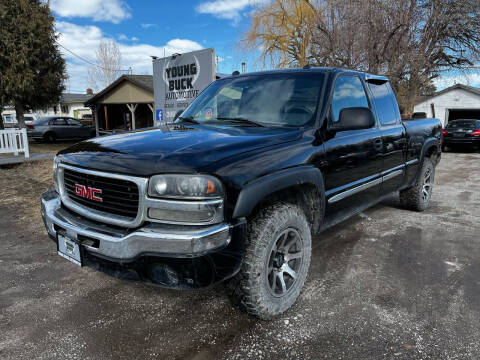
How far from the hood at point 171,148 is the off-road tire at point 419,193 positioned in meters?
3.22

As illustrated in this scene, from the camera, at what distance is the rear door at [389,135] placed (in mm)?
3898

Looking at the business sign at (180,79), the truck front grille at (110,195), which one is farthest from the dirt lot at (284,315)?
the business sign at (180,79)

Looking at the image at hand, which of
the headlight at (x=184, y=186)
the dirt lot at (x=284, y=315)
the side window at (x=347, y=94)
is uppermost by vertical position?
the side window at (x=347, y=94)

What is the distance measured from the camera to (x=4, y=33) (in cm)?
1384

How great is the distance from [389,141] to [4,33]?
52.2 ft

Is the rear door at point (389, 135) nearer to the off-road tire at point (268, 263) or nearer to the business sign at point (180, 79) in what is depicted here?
the off-road tire at point (268, 263)

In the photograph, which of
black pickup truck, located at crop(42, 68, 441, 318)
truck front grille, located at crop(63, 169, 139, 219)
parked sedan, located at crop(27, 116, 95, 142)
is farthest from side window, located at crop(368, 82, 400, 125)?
parked sedan, located at crop(27, 116, 95, 142)

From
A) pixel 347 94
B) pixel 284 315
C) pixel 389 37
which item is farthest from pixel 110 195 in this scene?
pixel 389 37

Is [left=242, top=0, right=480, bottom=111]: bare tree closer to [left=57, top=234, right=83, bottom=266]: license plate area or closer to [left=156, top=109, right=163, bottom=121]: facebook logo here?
[left=156, top=109, right=163, bottom=121]: facebook logo

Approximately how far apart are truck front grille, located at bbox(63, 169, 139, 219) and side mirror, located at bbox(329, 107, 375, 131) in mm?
1786

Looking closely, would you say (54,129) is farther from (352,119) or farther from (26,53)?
(352,119)

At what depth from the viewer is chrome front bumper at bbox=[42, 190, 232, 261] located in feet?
6.34

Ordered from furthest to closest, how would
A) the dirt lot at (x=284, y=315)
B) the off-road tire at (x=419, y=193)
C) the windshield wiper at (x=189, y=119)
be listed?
the off-road tire at (x=419, y=193), the windshield wiper at (x=189, y=119), the dirt lot at (x=284, y=315)

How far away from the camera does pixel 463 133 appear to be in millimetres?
15156
